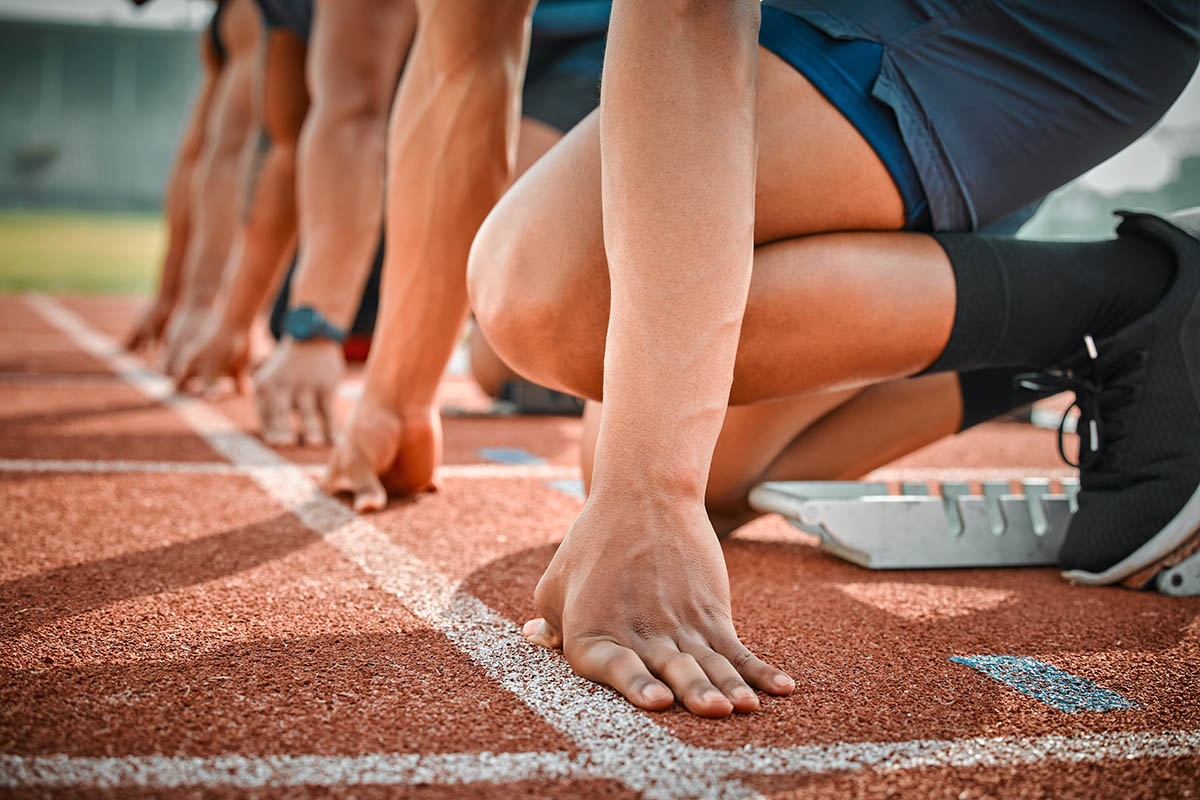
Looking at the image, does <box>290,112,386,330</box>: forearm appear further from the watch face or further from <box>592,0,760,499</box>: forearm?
<box>592,0,760,499</box>: forearm

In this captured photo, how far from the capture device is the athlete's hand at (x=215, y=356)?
175 inches

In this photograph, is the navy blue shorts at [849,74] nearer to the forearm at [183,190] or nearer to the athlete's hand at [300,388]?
the athlete's hand at [300,388]

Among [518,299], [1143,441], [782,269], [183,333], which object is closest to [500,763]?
[518,299]

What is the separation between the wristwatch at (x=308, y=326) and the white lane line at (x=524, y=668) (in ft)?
1.54

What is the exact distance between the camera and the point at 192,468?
9.12ft

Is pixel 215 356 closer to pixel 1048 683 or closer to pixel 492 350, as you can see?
pixel 492 350

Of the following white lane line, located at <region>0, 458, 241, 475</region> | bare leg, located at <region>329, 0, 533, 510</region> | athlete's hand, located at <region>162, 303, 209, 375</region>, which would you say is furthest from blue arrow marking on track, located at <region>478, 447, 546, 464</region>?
athlete's hand, located at <region>162, 303, 209, 375</region>

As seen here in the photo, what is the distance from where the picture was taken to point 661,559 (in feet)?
4.05

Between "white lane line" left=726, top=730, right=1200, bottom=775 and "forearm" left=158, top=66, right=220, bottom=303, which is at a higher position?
"white lane line" left=726, top=730, right=1200, bottom=775

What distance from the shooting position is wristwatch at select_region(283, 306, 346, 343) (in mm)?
2992

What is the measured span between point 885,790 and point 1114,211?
1.40 metres

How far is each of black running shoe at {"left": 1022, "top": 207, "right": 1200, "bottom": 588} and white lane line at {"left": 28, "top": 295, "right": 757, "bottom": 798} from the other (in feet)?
3.38

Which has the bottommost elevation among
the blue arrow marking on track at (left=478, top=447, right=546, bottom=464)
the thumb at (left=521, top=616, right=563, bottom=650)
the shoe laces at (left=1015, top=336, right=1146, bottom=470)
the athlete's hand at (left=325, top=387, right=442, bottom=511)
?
the blue arrow marking on track at (left=478, top=447, right=546, bottom=464)

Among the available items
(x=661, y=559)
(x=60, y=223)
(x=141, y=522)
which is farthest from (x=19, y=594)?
(x=60, y=223)
